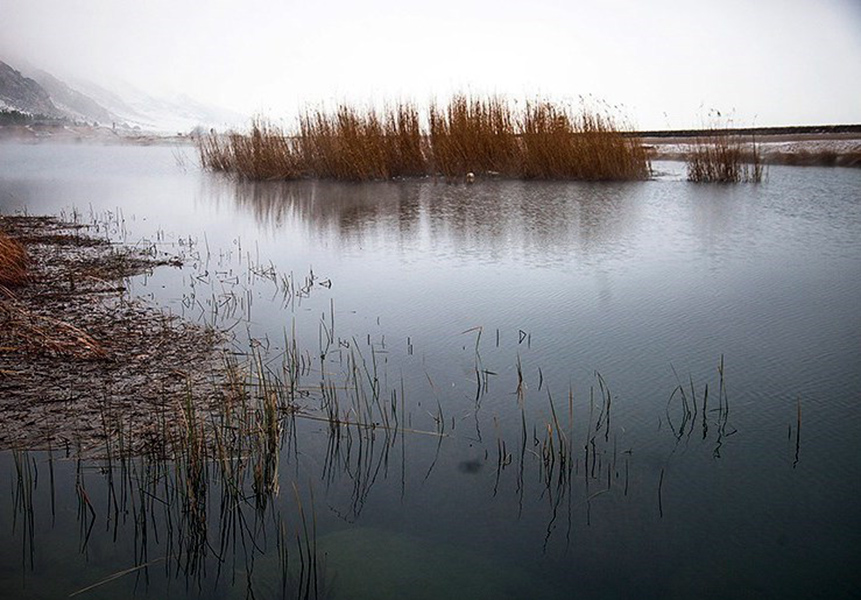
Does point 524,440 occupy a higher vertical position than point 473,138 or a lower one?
lower

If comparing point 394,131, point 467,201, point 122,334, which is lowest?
point 122,334

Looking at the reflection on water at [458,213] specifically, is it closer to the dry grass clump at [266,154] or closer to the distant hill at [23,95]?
the dry grass clump at [266,154]

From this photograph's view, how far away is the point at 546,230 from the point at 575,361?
2676 mm

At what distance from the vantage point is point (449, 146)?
9289 millimetres

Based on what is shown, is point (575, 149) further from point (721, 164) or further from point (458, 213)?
point (458, 213)

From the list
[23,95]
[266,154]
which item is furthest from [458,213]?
[23,95]

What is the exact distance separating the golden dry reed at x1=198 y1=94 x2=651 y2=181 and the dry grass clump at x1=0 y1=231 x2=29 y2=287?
564 cm

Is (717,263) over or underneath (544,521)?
over

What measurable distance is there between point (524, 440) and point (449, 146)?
7.89m

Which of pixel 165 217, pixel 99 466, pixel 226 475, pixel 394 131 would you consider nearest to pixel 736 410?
pixel 226 475

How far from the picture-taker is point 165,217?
20.1 ft

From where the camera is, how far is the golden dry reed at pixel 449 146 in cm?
850

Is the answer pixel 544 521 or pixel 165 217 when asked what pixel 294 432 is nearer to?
pixel 544 521

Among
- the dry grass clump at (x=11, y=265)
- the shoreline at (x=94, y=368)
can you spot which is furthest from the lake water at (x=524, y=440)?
the dry grass clump at (x=11, y=265)
